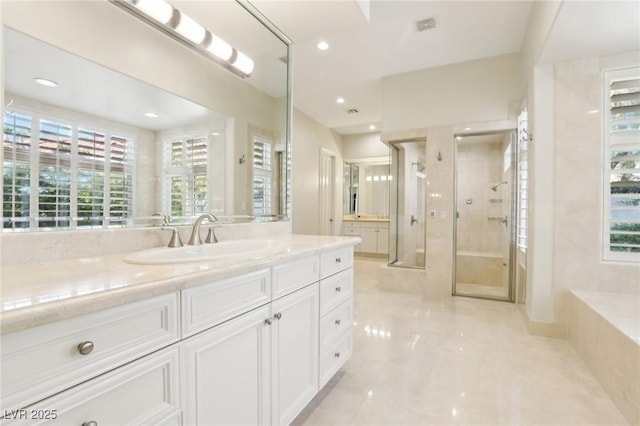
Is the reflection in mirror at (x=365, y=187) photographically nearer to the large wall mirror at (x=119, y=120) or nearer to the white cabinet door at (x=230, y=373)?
the large wall mirror at (x=119, y=120)

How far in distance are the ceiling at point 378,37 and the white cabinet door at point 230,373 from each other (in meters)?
2.00

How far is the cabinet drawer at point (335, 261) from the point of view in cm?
164

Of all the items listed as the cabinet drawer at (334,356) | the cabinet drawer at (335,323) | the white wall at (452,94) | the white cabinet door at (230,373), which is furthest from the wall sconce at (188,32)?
the white wall at (452,94)

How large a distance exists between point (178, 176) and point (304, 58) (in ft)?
8.00

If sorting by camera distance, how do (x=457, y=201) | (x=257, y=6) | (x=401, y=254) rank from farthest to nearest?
(x=401, y=254) → (x=457, y=201) → (x=257, y=6)

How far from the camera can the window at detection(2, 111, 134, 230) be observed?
102cm

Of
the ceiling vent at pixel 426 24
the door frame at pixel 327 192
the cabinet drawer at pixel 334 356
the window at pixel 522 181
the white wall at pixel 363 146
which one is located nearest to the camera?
the cabinet drawer at pixel 334 356

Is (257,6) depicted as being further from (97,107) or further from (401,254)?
(401,254)

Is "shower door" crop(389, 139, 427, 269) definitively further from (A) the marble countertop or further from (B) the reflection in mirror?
(A) the marble countertop

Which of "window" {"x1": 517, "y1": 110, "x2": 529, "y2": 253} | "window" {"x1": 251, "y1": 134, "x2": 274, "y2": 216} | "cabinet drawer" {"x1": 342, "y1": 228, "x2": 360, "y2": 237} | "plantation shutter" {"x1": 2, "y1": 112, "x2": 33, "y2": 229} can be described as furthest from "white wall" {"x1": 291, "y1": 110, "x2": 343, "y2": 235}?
"plantation shutter" {"x1": 2, "y1": 112, "x2": 33, "y2": 229}

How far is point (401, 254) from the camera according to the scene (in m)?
4.28

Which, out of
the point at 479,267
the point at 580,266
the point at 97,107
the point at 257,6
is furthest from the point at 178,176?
the point at 479,267

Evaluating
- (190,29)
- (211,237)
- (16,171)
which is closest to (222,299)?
(211,237)

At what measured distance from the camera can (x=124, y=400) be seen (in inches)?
29.0
